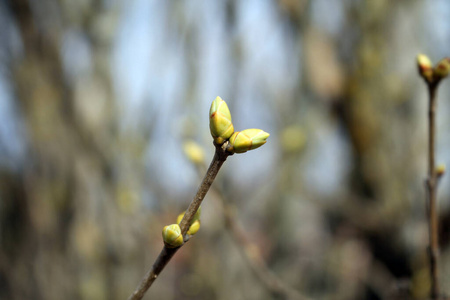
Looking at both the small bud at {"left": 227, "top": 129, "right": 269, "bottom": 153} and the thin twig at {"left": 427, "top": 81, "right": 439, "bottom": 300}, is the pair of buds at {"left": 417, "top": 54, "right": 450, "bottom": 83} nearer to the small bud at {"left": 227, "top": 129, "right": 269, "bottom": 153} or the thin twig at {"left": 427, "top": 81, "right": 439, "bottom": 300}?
the thin twig at {"left": 427, "top": 81, "right": 439, "bottom": 300}

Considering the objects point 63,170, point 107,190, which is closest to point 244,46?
point 107,190

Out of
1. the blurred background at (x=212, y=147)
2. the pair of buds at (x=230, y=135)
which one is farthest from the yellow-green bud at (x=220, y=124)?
the blurred background at (x=212, y=147)

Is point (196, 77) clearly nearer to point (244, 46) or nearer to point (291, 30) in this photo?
point (244, 46)

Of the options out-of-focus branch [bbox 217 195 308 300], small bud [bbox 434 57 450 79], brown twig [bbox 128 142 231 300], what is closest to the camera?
brown twig [bbox 128 142 231 300]

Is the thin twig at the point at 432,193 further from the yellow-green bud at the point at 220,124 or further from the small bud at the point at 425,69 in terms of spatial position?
the yellow-green bud at the point at 220,124

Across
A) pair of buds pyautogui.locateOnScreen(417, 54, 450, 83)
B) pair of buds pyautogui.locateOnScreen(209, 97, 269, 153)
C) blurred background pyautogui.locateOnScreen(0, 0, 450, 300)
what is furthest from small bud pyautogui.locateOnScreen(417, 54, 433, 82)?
blurred background pyautogui.locateOnScreen(0, 0, 450, 300)

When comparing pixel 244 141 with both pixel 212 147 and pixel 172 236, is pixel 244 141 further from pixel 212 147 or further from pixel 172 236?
pixel 212 147
